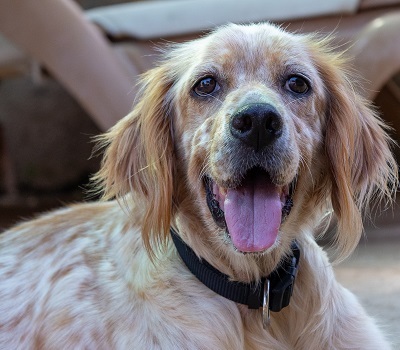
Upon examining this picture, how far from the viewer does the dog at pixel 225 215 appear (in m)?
2.07

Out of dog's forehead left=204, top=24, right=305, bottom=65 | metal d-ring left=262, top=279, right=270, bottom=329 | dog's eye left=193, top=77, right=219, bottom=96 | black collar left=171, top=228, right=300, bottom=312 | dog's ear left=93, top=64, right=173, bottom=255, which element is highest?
dog's forehead left=204, top=24, right=305, bottom=65

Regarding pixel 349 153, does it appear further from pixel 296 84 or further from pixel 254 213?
pixel 254 213

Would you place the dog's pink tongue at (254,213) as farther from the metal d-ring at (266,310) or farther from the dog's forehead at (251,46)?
the dog's forehead at (251,46)

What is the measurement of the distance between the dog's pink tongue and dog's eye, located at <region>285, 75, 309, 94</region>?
13.3 inches

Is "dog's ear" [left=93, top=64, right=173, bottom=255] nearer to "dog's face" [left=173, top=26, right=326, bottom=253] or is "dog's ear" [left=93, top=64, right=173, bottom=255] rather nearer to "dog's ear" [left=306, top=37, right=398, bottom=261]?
"dog's face" [left=173, top=26, right=326, bottom=253]

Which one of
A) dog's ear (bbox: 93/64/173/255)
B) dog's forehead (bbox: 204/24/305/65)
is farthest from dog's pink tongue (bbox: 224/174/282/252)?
dog's forehead (bbox: 204/24/305/65)

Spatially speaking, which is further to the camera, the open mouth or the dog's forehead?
the dog's forehead

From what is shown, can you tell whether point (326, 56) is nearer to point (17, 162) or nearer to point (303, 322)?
point (303, 322)

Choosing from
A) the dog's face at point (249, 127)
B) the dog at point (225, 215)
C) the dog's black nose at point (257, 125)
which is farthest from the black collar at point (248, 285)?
the dog's black nose at point (257, 125)

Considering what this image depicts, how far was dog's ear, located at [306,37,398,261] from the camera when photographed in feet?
7.40

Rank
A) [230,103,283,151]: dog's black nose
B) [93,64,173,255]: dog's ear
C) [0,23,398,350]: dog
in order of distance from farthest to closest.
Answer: [93,64,173,255]: dog's ear → [0,23,398,350]: dog → [230,103,283,151]: dog's black nose

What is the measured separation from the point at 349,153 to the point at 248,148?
44 centimetres

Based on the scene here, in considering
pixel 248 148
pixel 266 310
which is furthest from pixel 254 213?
pixel 266 310

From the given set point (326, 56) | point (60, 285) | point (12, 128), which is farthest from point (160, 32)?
point (12, 128)
